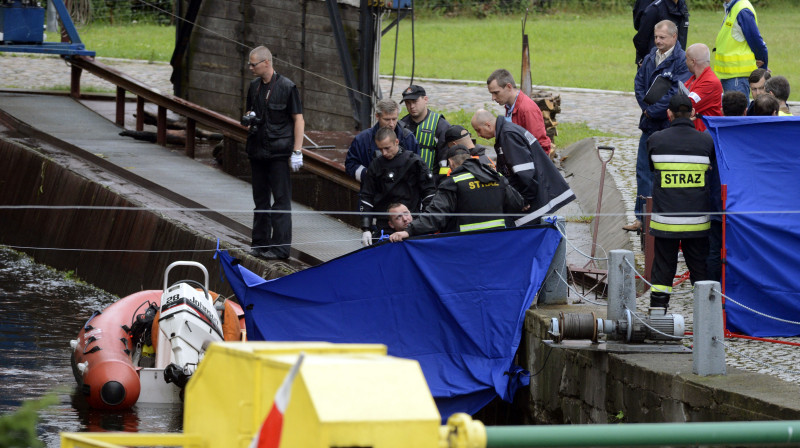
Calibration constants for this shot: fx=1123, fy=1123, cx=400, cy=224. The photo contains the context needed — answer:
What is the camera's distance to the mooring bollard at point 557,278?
8523 millimetres

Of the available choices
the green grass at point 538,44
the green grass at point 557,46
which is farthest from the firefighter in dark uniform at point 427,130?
the green grass at point 538,44

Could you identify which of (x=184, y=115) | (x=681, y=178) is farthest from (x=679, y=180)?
(x=184, y=115)

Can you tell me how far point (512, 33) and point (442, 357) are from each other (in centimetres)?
2902

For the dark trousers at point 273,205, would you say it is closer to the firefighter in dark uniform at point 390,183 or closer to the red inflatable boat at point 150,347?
the red inflatable boat at point 150,347

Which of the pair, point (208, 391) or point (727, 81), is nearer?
point (208, 391)

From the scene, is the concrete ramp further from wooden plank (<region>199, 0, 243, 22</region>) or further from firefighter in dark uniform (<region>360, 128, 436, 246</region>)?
wooden plank (<region>199, 0, 243, 22</region>)

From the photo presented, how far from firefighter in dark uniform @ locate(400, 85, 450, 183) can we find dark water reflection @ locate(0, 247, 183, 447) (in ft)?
9.90

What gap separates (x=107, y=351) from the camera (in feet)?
30.0

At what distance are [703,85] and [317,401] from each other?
7820 mm

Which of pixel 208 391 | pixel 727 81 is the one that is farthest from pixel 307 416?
pixel 727 81

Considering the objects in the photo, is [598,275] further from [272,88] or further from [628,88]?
[628,88]

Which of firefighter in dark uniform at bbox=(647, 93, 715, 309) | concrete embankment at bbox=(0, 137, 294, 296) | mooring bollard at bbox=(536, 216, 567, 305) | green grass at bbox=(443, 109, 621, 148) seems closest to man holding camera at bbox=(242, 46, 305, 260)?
concrete embankment at bbox=(0, 137, 294, 296)

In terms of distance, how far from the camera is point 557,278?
864 centimetres

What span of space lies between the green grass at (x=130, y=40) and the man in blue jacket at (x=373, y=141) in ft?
56.9
